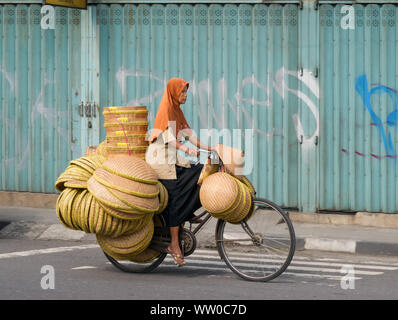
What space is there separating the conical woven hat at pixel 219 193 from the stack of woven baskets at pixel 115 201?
0.44m

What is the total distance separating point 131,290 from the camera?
22.8ft

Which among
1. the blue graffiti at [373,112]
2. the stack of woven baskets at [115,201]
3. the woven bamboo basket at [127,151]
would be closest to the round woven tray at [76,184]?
the stack of woven baskets at [115,201]

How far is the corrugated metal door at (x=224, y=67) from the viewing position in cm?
1184

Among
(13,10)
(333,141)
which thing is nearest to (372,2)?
(333,141)

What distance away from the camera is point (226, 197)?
7.31m

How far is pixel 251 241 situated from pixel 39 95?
5.91 meters

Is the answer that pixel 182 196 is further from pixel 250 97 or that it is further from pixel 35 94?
pixel 35 94

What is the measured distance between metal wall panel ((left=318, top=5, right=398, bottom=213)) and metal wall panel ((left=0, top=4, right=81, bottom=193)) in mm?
3671

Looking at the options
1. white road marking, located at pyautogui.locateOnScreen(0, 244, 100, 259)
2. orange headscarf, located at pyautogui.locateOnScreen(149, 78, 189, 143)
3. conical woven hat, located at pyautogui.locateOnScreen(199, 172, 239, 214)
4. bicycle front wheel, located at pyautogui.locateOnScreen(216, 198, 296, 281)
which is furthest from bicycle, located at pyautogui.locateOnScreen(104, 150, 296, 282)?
white road marking, located at pyautogui.locateOnScreen(0, 244, 100, 259)

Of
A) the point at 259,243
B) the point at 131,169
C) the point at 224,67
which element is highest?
the point at 224,67

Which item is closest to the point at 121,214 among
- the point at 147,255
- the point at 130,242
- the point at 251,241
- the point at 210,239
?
the point at 130,242

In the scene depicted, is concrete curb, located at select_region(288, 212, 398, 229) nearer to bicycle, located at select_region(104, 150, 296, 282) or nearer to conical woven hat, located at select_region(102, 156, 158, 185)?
bicycle, located at select_region(104, 150, 296, 282)

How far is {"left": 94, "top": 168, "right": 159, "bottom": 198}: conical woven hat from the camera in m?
7.27

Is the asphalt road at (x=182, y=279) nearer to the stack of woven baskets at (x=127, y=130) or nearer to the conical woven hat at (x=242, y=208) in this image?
the conical woven hat at (x=242, y=208)
